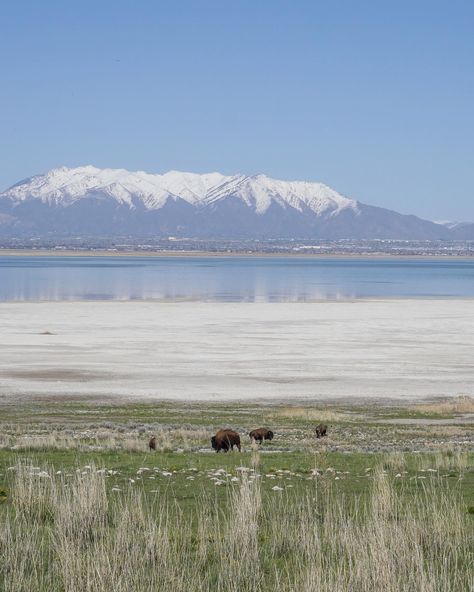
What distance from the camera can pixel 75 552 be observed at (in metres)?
11.6

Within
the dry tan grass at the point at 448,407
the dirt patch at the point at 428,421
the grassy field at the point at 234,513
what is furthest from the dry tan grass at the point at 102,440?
the dry tan grass at the point at 448,407

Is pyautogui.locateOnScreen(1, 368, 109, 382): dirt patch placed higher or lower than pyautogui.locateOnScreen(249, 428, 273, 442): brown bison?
lower

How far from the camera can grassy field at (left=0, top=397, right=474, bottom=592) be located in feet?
34.7

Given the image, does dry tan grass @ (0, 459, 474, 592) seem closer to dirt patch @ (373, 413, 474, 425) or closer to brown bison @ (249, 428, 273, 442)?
brown bison @ (249, 428, 273, 442)

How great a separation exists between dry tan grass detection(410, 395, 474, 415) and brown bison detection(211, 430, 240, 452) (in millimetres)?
14353

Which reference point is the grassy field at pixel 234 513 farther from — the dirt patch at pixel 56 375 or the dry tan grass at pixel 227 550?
the dirt patch at pixel 56 375

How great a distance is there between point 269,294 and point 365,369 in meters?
64.6

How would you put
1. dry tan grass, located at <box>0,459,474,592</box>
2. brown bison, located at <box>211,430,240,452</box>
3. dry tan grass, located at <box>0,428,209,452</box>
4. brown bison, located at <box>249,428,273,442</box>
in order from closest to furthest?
dry tan grass, located at <box>0,459,474,592</box>, dry tan grass, located at <box>0,428,209,452</box>, brown bison, located at <box>211,430,240,452</box>, brown bison, located at <box>249,428,273,442</box>

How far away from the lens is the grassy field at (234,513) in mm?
10562

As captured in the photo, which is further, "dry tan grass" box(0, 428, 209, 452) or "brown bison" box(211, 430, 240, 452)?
"brown bison" box(211, 430, 240, 452)

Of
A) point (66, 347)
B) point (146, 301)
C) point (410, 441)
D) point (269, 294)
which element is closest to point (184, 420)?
point (410, 441)

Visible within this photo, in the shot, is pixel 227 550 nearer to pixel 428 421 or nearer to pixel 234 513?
pixel 234 513

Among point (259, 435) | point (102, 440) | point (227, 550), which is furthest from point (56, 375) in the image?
point (227, 550)

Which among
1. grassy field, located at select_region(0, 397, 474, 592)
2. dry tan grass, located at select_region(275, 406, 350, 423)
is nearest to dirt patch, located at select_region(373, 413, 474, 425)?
dry tan grass, located at select_region(275, 406, 350, 423)
